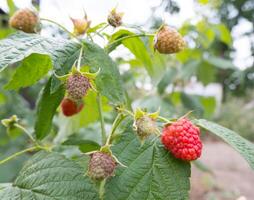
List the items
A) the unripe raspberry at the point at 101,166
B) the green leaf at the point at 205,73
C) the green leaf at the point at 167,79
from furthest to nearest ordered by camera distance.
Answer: the green leaf at the point at 205,73 → the green leaf at the point at 167,79 → the unripe raspberry at the point at 101,166

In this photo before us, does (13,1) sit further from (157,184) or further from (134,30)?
(157,184)

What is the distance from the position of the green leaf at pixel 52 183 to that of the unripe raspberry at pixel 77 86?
0.13 metres

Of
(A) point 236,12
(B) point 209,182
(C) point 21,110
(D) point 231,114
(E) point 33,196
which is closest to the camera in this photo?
(E) point 33,196

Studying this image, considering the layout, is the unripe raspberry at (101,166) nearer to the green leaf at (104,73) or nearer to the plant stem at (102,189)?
the plant stem at (102,189)

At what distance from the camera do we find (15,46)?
904 mm

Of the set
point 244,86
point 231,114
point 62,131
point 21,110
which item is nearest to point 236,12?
point 244,86

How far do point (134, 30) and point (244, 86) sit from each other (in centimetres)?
1052

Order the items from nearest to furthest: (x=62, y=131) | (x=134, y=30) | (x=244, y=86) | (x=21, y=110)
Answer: (x=134, y=30), (x=62, y=131), (x=21, y=110), (x=244, y=86)

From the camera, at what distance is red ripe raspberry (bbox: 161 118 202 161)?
90 cm

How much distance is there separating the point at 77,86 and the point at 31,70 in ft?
0.48

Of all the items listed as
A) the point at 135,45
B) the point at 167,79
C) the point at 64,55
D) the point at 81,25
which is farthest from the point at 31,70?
the point at 167,79

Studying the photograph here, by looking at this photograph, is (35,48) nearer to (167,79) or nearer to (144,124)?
(144,124)

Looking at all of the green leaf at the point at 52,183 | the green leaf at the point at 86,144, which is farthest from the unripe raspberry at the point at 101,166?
the green leaf at the point at 86,144

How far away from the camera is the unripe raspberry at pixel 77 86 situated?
88 cm
